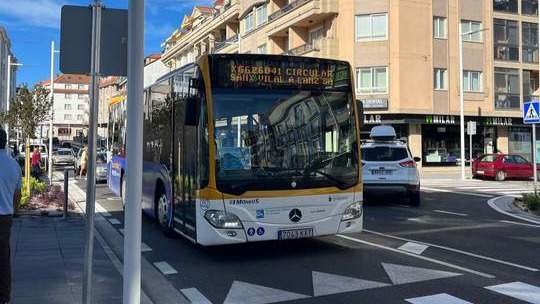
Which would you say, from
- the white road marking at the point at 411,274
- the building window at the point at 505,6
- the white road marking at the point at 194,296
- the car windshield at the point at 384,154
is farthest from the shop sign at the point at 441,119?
the white road marking at the point at 194,296

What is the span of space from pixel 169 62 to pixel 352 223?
72.9 metres

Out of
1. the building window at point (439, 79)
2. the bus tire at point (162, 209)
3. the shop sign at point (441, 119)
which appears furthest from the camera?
the building window at point (439, 79)

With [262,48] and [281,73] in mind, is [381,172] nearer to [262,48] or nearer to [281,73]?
[281,73]

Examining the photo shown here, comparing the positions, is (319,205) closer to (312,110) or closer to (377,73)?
(312,110)

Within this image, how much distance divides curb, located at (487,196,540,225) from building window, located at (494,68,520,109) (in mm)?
23589

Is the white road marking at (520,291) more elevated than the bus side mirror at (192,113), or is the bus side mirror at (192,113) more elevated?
the bus side mirror at (192,113)

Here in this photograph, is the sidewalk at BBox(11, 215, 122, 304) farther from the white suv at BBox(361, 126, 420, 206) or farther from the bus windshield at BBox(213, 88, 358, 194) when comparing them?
the white suv at BBox(361, 126, 420, 206)

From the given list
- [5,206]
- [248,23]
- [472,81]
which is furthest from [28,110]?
[248,23]

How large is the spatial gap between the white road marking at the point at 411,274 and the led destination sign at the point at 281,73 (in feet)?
9.43

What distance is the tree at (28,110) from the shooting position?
19.2 m

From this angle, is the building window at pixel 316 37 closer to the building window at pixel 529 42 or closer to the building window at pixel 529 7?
the building window at pixel 529 42

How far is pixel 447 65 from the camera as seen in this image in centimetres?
3941

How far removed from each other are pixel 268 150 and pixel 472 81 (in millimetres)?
35421

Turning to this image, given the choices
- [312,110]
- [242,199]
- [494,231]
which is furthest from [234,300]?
[494,231]
